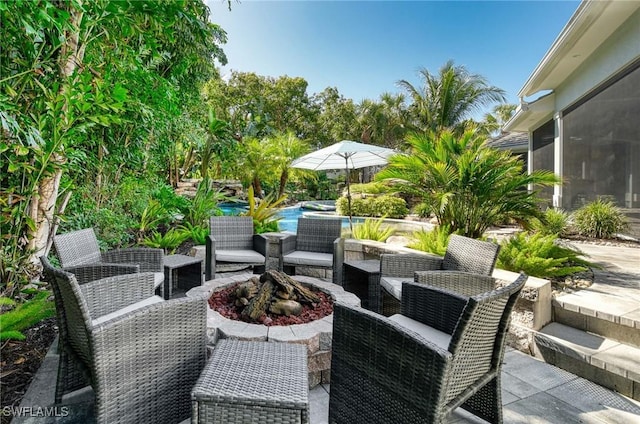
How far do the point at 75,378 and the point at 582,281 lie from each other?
4708mm

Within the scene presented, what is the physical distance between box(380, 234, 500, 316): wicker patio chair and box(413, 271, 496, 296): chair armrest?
1 cm

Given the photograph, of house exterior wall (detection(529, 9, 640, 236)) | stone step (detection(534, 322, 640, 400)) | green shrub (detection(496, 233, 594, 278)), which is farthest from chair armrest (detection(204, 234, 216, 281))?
house exterior wall (detection(529, 9, 640, 236))

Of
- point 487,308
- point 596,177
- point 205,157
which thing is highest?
point 205,157

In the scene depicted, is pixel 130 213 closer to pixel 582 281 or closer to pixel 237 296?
pixel 237 296

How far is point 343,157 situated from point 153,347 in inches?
208

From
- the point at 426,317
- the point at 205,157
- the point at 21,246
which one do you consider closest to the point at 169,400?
the point at 426,317

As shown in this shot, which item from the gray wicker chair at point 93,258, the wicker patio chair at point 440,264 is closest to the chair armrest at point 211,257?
the gray wicker chair at point 93,258

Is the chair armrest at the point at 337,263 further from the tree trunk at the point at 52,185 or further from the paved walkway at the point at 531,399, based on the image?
the tree trunk at the point at 52,185

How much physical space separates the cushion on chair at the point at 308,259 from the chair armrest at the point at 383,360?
238 centimetres

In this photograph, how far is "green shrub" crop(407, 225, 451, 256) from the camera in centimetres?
435

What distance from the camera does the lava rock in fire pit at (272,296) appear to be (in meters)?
2.70

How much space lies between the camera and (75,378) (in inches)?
81.8

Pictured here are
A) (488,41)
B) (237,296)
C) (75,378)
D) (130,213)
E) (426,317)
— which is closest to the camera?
(75,378)

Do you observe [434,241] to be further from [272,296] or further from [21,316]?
[21,316]
